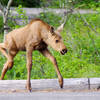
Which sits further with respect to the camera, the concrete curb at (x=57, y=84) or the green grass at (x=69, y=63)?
the green grass at (x=69, y=63)

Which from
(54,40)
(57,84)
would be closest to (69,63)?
(57,84)

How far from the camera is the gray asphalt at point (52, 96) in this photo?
4605mm

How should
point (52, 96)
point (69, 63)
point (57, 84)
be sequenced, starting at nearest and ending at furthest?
point (52, 96), point (57, 84), point (69, 63)

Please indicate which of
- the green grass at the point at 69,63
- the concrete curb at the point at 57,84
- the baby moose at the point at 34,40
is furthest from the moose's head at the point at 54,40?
the green grass at the point at 69,63

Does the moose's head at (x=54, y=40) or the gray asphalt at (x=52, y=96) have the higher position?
the moose's head at (x=54, y=40)

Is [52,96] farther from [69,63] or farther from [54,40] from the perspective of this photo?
[69,63]

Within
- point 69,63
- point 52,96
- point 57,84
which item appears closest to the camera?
point 52,96

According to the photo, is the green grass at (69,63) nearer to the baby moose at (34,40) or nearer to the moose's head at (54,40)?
the baby moose at (34,40)

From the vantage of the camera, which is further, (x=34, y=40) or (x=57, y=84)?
(x=57, y=84)

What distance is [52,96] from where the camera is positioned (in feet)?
15.5

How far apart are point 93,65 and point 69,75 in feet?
4.05

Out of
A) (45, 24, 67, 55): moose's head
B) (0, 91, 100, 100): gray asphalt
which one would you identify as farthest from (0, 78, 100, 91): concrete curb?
(45, 24, 67, 55): moose's head

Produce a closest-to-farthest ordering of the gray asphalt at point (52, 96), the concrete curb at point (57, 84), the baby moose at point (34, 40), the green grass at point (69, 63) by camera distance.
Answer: the gray asphalt at point (52, 96) → the baby moose at point (34, 40) → the concrete curb at point (57, 84) → the green grass at point (69, 63)

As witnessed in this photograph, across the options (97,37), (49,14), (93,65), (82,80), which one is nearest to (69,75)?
(93,65)
